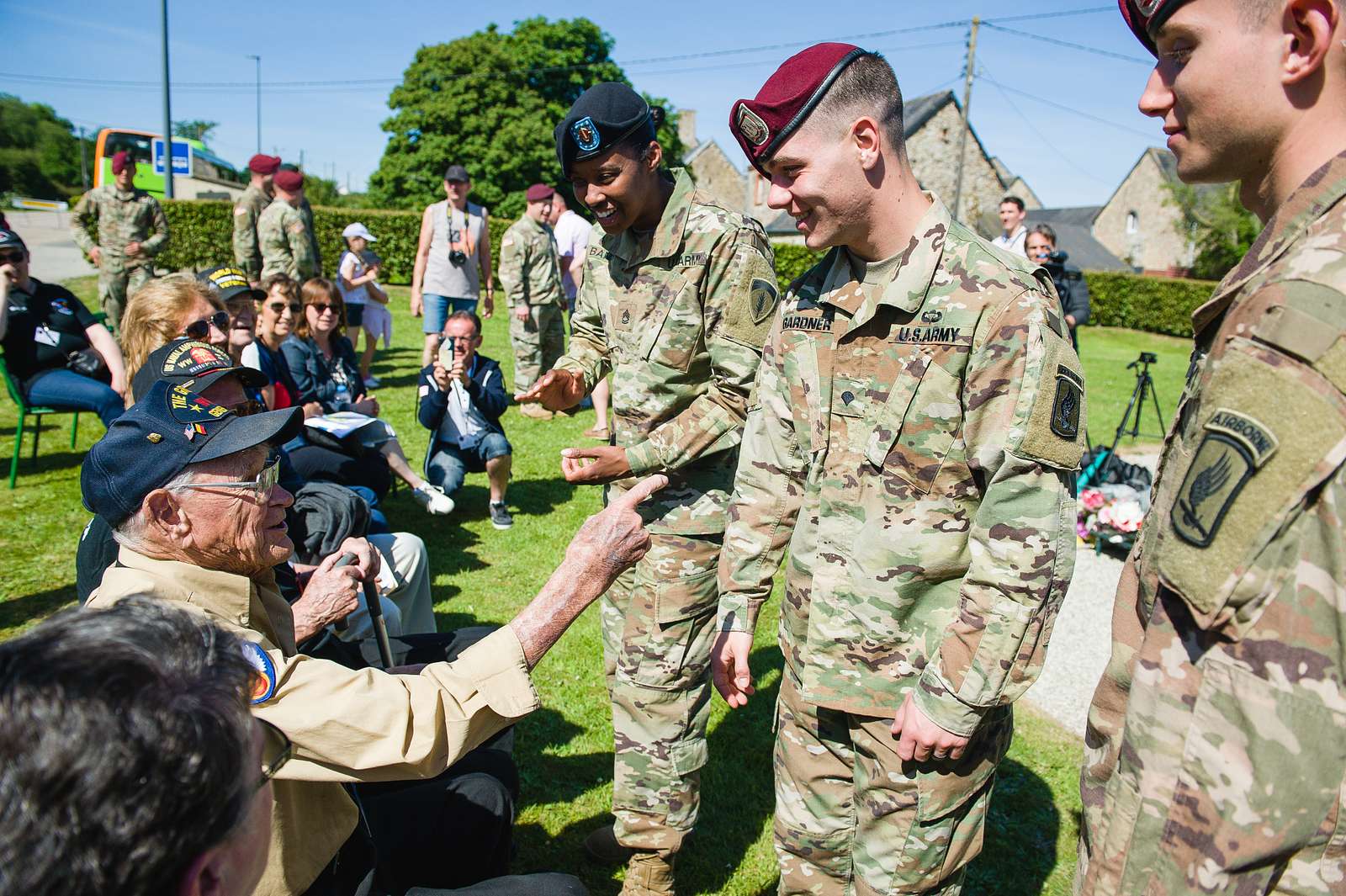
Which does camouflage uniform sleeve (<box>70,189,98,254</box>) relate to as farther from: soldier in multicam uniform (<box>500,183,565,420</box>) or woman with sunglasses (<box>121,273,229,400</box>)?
woman with sunglasses (<box>121,273,229,400</box>)

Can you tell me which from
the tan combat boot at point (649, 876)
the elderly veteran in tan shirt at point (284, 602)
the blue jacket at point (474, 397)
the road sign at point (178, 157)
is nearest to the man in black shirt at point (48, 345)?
the blue jacket at point (474, 397)

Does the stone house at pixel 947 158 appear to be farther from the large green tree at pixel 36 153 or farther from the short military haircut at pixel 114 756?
the large green tree at pixel 36 153

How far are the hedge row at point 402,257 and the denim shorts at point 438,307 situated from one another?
8.95 meters

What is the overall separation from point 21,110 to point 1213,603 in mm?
106964

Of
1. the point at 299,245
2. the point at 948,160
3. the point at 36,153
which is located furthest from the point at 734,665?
the point at 36,153

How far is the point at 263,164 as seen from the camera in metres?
10.4

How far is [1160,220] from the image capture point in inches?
1953

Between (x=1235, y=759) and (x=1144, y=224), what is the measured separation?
192 ft

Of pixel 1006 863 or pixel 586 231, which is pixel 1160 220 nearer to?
pixel 586 231

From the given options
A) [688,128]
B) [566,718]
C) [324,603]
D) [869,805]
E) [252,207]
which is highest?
[688,128]

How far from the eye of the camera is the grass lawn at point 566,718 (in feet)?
10.6

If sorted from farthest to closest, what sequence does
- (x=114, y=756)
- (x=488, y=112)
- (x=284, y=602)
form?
(x=488, y=112) < (x=284, y=602) < (x=114, y=756)

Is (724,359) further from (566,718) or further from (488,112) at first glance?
(488,112)

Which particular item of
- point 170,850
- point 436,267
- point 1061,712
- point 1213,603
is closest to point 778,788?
point 1213,603
